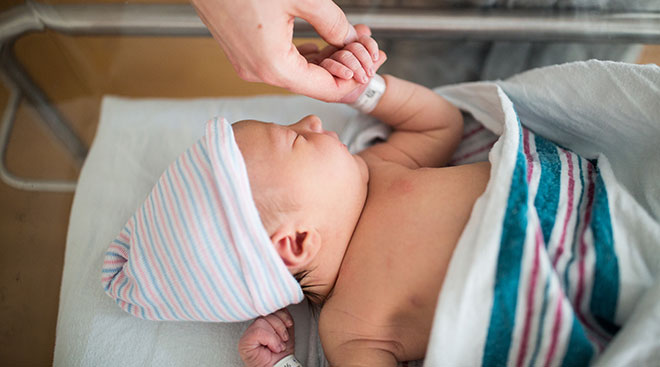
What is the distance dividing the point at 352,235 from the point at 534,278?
0.92 feet

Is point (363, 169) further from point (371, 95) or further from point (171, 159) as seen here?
point (171, 159)

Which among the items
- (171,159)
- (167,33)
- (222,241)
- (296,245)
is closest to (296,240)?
(296,245)

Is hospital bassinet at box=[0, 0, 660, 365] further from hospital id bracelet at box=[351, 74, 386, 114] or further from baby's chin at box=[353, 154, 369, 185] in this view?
baby's chin at box=[353, 154, 369, 185]

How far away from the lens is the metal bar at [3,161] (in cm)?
91

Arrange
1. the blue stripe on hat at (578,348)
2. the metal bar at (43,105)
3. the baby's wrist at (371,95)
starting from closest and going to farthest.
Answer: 1. the blue stripe on hat at (578,348)
2. the baby's wrist at (371,95)
3. the metal bar at (43,105)

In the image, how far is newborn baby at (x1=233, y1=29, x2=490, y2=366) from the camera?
26.0 inches

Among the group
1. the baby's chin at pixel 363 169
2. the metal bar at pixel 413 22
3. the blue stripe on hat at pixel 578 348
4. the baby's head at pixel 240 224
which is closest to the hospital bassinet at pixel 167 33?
the metal bar at pixel 413 22

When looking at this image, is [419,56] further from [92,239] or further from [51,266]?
[51,266]

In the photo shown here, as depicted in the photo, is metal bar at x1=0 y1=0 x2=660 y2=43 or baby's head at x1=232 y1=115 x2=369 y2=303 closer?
baby's head at x1=232 y1=115 x2=369 y2=303

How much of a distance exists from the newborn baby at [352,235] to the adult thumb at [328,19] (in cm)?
14

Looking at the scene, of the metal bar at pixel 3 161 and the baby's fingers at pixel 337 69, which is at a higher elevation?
the baby's fingers at pixel 337 69

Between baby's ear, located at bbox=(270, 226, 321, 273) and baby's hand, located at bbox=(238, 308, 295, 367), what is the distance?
110mm

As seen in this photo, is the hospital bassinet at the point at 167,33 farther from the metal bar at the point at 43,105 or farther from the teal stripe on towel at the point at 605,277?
the teal stripe on towel at the point at 605,277

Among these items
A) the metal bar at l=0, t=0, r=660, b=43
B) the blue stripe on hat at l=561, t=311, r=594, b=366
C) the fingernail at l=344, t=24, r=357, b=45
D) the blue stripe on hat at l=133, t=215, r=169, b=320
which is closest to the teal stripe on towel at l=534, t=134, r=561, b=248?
the blue stripe on hat at l=561, t=311, r=594, b=366
